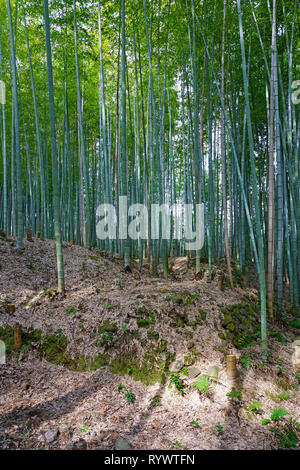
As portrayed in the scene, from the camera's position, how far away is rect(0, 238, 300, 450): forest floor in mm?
1778

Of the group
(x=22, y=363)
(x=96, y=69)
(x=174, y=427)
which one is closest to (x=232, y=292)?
(x=174, y=427)

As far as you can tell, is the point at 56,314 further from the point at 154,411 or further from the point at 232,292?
the point at 232,292

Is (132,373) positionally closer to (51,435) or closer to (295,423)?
(51,435)

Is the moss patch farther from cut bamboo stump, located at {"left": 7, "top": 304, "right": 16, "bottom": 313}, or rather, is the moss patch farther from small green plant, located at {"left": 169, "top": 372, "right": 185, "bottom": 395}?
cut bamboo stump, located at {"left": 7, "top": 304, "right": 16, "bottom": 313}

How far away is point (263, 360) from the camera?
8.48 ft

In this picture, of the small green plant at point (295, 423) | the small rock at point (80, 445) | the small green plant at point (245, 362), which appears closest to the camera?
the small rock at point (80, 445)

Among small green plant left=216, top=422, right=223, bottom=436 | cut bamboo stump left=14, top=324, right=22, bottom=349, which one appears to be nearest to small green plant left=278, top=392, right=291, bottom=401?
small green plant left=216, top=422, right=223, bottom=436

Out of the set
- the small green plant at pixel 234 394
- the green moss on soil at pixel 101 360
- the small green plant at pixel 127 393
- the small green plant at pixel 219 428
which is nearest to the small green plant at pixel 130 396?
the small green plant at pixel 127 393

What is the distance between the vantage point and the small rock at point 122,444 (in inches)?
65.0

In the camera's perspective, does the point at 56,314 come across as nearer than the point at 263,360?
No

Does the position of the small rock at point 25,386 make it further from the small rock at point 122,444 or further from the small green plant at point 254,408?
the small green plant at point 254,408

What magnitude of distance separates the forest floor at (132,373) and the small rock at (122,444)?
0.02m

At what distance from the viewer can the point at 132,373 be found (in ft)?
7.91
